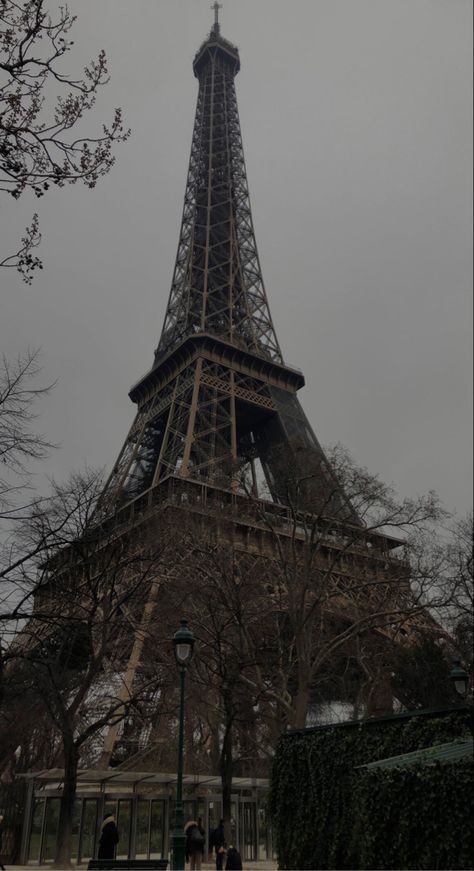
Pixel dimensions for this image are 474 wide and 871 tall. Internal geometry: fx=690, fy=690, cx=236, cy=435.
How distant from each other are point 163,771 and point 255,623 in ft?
22.2

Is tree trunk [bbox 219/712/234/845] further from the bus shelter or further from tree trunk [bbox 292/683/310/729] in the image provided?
the bus shelter

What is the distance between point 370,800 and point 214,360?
41210 millimetres

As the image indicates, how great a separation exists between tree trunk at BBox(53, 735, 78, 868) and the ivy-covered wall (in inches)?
345

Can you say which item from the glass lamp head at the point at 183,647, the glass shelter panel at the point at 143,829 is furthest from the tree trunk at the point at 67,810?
the glass lamp head at the point at 183,647

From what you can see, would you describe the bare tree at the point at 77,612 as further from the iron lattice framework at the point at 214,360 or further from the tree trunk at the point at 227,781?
the iron lattice framework at the point at 214,360

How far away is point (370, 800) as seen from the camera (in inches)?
423

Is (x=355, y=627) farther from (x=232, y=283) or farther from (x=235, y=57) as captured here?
(x=235, y=57)

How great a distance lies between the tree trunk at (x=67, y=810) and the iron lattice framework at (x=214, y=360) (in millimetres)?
14594

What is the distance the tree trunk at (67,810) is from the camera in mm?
19266

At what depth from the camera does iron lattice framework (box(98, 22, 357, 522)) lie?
147ft

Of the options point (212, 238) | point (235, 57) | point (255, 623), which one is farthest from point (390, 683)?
point (235, 57)

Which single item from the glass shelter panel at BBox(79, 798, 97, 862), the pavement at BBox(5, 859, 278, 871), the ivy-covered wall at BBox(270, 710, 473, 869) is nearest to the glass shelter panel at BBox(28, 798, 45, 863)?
the pavement at BBox(5, 859, 278, 871)

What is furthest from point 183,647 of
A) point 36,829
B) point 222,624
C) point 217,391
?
point 217,391

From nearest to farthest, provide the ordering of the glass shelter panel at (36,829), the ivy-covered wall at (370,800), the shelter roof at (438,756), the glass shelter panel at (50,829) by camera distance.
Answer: the ivy-covered wall at (370,800), the shelter roof at (438,756), the glass shelter panel at (36,829), the glass shelter panel at (50,829)
